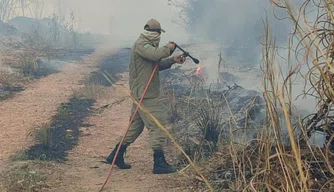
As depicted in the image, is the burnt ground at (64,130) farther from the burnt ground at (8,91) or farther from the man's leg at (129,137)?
the burnt ground at (8,91)

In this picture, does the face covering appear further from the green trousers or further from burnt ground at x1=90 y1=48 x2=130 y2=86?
burnt ground at x1=90 y1=48 x2=130 y2=86

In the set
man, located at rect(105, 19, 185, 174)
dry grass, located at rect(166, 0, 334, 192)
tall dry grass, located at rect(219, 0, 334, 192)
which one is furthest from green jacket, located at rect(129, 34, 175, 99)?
tall dry grass, located at rect(219, 0, 334, 192)

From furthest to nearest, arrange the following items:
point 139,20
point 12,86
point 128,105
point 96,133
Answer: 1. point 139,20
2. point 12,86
3. point 128,105
4. point 96,133

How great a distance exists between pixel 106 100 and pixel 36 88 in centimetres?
192

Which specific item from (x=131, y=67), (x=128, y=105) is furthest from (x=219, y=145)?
(x=128, y=105)

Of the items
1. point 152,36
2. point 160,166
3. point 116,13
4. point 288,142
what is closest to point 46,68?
point 152,36

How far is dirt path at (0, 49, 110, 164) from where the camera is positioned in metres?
6.74

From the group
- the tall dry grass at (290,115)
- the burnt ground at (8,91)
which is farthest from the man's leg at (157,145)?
the burnt ground at (8,91)

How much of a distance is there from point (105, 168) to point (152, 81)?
1119 mm

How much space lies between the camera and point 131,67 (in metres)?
5.53

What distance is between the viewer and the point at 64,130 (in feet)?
24.7

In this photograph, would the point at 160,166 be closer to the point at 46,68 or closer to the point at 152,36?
the point at 152,36

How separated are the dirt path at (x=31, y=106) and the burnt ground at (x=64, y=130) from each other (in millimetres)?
215

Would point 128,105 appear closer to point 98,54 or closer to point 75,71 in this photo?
point 75,71
